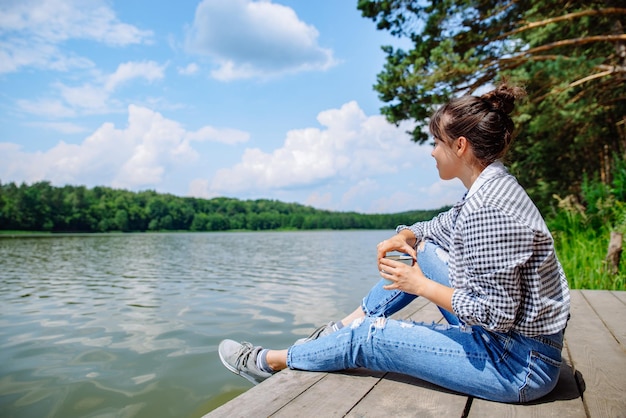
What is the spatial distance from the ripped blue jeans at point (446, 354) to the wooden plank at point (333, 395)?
0.05m

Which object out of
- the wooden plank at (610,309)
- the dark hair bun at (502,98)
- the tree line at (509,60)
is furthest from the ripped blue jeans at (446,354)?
the tree line at (509,60)

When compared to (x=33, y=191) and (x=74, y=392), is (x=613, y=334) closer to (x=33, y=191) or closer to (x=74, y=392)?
(x=74, y=392)

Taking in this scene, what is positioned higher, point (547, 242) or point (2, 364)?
point (547, 242)

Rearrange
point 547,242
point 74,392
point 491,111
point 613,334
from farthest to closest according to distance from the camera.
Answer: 1. point 74,392
2. point 613,334
3. point 491,111
4. point 547,242

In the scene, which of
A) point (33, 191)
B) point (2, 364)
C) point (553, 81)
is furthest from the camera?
point (33, 191)

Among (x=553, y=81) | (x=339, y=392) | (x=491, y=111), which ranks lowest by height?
(x=339, y=392)

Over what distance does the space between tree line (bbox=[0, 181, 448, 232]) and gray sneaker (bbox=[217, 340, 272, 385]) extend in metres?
37.9

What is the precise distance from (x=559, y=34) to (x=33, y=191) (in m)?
52.2

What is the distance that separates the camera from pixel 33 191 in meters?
48.1

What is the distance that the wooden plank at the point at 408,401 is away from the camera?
142 cm

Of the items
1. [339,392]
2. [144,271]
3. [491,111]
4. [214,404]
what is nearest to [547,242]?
[491,111]

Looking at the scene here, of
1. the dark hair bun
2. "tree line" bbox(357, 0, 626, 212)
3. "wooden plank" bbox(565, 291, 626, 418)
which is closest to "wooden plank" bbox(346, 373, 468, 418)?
"wooden plank" bbox(565, 291, 626, 418)

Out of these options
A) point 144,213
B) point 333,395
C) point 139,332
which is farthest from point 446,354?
point 144,213

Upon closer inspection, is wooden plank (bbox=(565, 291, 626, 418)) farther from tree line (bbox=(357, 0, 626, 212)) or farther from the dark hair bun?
tree line (bbox=(357, 0, 626, 212))
